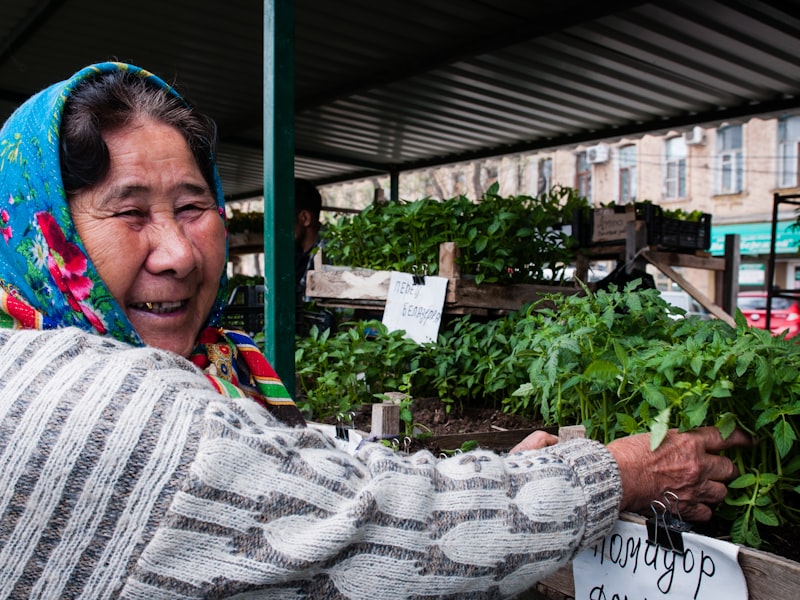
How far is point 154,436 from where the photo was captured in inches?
32.8

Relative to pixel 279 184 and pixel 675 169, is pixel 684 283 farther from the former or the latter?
pixel 675 169

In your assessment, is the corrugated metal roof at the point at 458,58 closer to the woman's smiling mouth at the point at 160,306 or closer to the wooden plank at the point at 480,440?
the wooden plank at the point at 480,440

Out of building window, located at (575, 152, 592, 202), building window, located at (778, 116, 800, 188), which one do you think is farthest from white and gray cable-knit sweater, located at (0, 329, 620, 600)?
building window, located at (575, 152, 592, 202)

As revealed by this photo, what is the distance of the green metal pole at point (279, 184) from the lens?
8.23ft

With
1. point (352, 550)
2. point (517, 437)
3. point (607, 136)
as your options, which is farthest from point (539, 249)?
point (607, 136)

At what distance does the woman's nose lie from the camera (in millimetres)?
1224

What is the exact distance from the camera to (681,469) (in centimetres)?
138

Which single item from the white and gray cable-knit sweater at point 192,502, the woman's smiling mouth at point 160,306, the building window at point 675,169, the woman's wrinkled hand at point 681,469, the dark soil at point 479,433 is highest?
the building window at point 675,169

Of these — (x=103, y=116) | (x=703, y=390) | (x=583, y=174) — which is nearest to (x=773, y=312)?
(x=583, y=174)

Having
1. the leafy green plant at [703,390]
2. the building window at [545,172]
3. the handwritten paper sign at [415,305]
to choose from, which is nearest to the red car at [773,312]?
the building window at [545,172]

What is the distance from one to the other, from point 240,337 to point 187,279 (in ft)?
1.17

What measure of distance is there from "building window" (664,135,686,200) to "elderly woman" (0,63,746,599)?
25029 mm

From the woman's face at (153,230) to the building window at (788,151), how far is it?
75.6 ft

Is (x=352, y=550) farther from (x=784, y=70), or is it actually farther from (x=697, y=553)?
(x=784, y=70)
